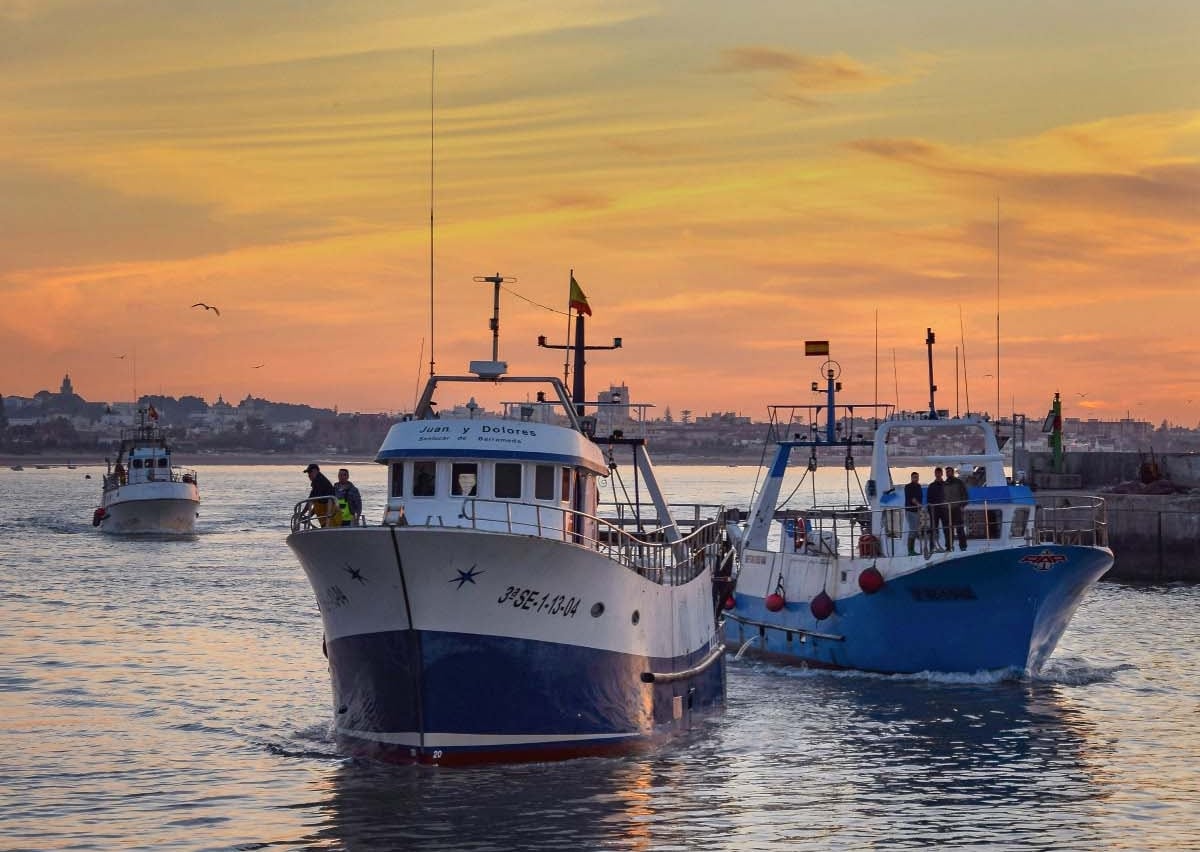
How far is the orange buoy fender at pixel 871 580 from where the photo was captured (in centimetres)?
3462

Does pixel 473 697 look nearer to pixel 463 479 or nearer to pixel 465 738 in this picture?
pixel 465 738

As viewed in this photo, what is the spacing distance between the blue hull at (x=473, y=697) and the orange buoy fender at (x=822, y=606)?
12407 millimetres

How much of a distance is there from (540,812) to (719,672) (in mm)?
10311

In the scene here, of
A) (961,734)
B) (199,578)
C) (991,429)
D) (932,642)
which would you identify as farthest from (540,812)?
(199,578)

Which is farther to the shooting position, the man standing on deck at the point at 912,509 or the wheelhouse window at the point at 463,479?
the man standing on deck at the point at 912,509

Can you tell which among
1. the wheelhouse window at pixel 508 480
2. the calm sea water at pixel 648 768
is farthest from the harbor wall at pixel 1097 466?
the wheelhouse window at pixel 508 480

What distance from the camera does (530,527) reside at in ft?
81.8

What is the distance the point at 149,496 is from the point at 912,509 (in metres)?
62.2

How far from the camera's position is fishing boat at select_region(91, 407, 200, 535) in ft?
295

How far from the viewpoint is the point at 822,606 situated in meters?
36.3

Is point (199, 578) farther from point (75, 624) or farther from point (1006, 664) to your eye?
point (1006, 664)

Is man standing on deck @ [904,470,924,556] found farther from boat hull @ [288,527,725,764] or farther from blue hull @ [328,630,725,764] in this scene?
blue hull @ [328,630,725,764]

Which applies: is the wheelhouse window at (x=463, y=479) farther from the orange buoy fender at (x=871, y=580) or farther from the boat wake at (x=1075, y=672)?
the boat wake at (x=1075, y=672)

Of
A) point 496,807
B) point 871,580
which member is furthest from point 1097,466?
point 496,807
